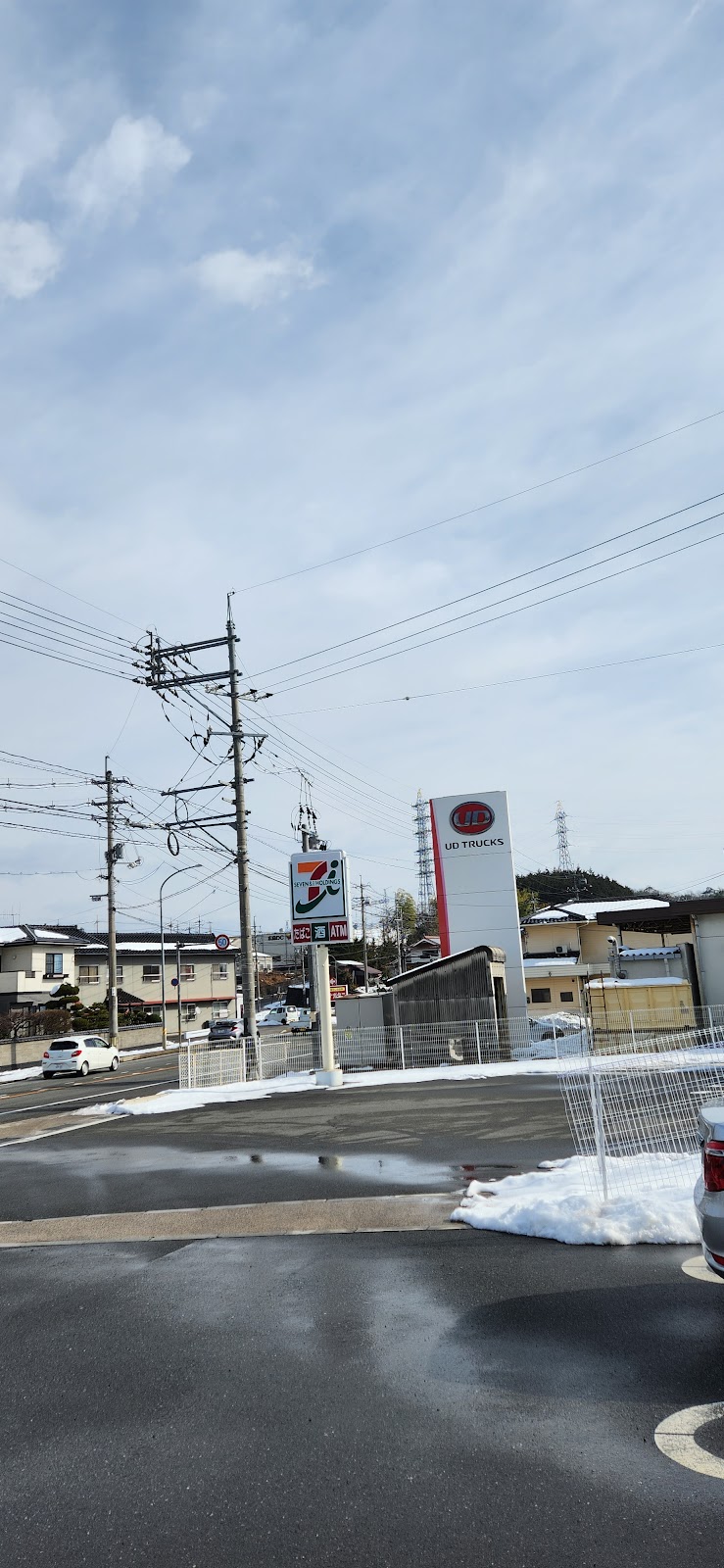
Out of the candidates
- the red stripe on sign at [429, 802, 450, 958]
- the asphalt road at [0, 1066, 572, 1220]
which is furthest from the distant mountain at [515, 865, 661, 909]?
the asphalt road at [0, 1066, 572, 1220]

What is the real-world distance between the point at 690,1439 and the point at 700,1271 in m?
2.60

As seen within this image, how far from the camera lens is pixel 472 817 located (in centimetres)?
4231

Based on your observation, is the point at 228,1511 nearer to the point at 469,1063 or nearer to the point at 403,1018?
the point at 469,1063

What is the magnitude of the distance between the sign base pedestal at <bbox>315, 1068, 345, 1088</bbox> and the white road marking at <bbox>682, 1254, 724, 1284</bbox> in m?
16.4

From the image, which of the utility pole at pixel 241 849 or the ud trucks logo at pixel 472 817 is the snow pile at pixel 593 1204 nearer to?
the utility pole at pixel 241 849

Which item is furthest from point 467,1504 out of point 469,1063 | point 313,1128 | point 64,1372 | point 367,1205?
point 469,1063

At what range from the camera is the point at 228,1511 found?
398 cm

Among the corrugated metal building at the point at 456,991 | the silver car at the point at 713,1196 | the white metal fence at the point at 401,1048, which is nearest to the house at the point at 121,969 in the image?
the corrugated metal building at the point at 456,991

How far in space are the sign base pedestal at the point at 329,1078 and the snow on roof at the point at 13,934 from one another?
4004 centimetres

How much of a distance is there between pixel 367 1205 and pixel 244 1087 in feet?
49.5

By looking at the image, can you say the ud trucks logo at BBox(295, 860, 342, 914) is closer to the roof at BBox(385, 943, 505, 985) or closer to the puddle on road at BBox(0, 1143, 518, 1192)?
the puddle on road at BBox(0, 1143, 518, 1192)

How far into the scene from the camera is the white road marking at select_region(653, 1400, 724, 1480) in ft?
13.4

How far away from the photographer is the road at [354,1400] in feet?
12.4

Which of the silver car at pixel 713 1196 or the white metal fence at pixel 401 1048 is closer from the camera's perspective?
the silver car at pixel 713 1196
